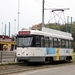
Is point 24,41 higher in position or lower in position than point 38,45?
higher

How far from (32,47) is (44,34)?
225 centimetres

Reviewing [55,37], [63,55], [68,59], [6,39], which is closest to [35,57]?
[55,37]

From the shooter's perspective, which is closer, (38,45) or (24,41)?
(24,41)

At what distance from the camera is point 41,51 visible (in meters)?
25.4

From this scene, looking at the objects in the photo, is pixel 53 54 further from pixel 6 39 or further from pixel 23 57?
pixel 6 39

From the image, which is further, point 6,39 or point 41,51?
point 6,39

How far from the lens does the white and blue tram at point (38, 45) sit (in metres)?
24.3

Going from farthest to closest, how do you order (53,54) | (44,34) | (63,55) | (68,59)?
(68,59), (63,55), (53,54), (44,34)

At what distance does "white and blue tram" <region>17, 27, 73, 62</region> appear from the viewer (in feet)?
79.8

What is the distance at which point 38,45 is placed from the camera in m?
25.0

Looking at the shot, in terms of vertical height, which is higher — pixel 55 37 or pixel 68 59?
pixel 55 37

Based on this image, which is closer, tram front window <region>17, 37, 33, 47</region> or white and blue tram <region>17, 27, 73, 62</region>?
white and blue tram <region>17, 27, 73, 62</region>

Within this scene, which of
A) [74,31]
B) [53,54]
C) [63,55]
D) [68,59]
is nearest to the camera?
[53,54]

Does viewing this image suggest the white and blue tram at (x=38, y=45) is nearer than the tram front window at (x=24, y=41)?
Yes
